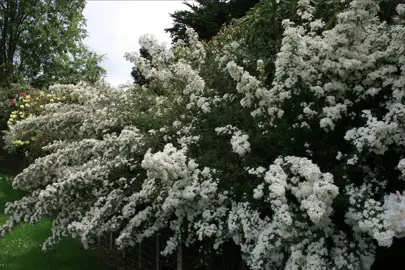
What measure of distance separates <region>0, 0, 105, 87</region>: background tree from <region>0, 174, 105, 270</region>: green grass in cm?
1741

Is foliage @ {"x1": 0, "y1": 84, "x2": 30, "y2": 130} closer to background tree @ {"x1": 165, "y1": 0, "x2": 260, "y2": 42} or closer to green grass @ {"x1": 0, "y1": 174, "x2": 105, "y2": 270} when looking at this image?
background tree @ {"x1": 165, "y1": 0, "x2": 260, "y2": 42}

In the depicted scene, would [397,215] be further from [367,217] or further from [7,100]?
[7,100]

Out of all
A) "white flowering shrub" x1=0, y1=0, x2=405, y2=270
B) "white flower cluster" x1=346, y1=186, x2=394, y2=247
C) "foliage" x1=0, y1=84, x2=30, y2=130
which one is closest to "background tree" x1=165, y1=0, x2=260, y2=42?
"foliage" x1=0, y1=84, x2=30, y2=130

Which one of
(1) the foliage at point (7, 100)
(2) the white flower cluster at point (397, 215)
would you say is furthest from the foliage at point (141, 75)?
(2) the white flower cluster at point (397, 215)

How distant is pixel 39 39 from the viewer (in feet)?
82.0

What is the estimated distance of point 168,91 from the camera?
222 inches

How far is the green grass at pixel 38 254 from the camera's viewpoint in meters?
6.11

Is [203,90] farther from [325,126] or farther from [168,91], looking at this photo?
[325,126]

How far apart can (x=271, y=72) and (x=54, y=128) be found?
345 cm

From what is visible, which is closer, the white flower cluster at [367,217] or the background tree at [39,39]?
the white flower cluster at [367,217]

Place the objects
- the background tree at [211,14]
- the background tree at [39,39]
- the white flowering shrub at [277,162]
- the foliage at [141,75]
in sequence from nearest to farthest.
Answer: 1. the white flowering shrub at [277,162]
2. the foliage at [141,75]
3. the background tree at [211,14]
4. the background tree at [39,39]

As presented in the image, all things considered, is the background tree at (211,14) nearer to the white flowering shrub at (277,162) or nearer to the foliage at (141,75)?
the foliage at (141,75)

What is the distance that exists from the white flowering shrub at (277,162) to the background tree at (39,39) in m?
20.2

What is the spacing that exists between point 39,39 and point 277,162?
952 inches
